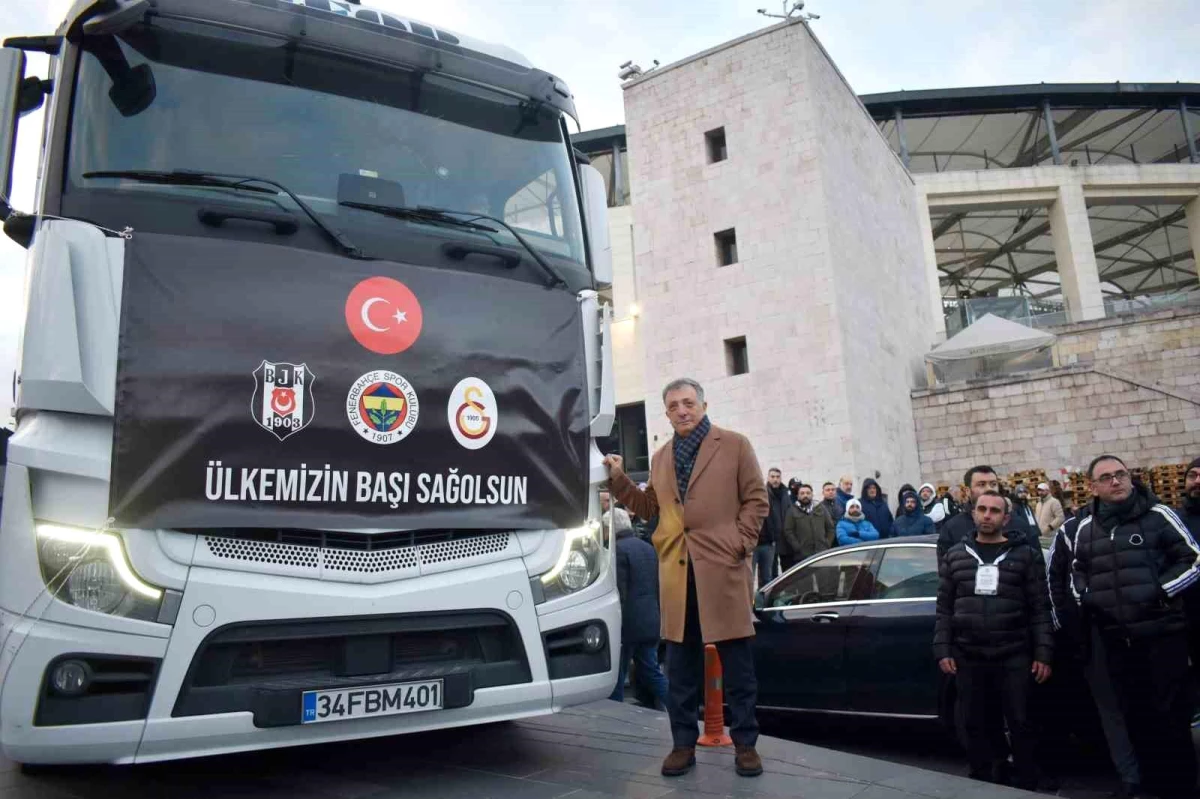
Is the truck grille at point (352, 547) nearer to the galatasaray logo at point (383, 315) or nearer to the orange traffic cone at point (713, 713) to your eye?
the galatasaray logo at point (383, 315)

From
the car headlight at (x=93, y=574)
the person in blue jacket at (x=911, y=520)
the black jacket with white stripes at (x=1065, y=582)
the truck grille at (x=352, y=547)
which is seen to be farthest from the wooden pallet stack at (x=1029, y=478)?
the car headlight at (x=93, y=574)

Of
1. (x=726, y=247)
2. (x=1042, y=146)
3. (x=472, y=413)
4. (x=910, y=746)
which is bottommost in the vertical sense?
(x=910, y=746)

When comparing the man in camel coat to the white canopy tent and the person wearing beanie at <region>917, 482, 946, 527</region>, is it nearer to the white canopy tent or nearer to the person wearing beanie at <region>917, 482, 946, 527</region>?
the person wearing beanie at <region>917, 482, 946, 527</region>

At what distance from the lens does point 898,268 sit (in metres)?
28.4

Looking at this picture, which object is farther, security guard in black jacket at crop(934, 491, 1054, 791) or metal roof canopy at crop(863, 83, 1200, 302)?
metal roof canopy at crop(863, 83, 1200, 302)

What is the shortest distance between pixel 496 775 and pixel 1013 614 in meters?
2.86

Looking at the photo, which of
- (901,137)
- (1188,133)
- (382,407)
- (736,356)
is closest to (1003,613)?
(382,407)

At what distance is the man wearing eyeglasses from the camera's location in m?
4.90

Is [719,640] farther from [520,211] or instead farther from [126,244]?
[126,244]

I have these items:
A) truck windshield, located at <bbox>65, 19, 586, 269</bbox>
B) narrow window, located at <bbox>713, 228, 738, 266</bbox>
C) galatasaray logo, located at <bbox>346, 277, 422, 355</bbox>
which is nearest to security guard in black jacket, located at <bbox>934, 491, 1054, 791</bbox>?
truck windshield, located at <bbox>65, 19, 586, 269</bbox>

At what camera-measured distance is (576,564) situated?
14.6 feet

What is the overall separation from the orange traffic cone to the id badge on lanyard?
5.13 feet

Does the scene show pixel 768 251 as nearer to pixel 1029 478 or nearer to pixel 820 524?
pixel 1029 478

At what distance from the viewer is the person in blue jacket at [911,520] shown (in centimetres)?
1122
